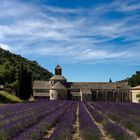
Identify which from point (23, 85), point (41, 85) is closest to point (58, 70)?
point (41, 85)

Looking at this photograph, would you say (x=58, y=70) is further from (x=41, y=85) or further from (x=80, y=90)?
(x=80, y=90)

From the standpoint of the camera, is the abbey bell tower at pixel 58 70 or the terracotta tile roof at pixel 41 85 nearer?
the terracotta tile roof at pixel 41 85

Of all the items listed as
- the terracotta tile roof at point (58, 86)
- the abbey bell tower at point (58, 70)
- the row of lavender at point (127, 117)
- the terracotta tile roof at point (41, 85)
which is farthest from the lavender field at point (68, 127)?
the abbey bell tower at point (58, 70)

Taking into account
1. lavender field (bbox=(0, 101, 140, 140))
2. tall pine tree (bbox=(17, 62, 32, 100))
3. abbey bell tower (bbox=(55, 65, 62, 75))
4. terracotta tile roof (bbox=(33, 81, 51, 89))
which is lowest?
lavender field (bbox=(0, 101, 140, 140))

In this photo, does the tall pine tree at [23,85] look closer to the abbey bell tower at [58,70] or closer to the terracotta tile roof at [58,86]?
the terracotta tile roof at [58,86]

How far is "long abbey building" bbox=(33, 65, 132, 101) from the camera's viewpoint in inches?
4532

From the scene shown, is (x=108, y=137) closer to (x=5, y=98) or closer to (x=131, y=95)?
(x=5, y=98)

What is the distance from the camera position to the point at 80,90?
11994 centimetres

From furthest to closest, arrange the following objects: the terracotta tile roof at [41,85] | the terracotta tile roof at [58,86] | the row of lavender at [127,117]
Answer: the terracotta tile roof at [41,85], the terracotta tile roof at [58,86], the row of lavender at [127,117]

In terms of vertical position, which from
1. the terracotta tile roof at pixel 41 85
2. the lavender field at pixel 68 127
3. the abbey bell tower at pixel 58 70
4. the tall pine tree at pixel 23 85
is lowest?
the lavender field at pixel 68 127

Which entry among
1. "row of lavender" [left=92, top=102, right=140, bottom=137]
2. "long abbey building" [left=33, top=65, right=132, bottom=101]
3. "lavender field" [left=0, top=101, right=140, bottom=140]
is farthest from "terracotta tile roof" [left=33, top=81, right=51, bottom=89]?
"lavender field" [left=0, top=101, right=140, bottom=140]

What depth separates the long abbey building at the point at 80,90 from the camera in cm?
11511

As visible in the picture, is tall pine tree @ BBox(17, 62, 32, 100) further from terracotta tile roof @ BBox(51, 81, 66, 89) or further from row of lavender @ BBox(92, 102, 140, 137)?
row of lavender @ BBox(92, 102, 140, 137)

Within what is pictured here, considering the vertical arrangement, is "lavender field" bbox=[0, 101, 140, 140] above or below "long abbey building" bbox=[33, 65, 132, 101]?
below
